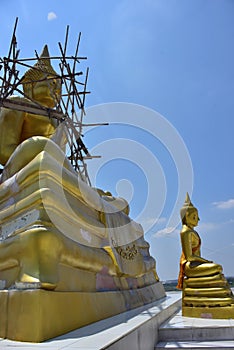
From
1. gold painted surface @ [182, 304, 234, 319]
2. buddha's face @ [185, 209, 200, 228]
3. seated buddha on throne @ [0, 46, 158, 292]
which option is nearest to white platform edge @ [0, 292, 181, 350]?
seated buddha on throne @ [0, 46, 158, 292]

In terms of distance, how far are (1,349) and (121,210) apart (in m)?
3.79

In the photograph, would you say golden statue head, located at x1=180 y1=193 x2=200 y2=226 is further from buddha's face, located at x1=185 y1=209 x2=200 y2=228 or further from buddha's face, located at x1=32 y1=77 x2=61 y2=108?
buddha's face, located at x1=32 y1=77 x2=61 y2=108

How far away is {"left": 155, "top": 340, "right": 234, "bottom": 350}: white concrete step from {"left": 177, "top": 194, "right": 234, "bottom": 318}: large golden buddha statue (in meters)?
0.95

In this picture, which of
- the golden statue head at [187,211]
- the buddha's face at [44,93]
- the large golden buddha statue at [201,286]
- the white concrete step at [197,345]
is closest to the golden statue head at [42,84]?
the buddha's face at [44,93]

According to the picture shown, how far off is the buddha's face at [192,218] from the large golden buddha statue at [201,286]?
20cm

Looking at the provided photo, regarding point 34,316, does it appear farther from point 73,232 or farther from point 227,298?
point 227,298

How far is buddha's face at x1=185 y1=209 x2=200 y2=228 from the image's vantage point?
5.89 metres

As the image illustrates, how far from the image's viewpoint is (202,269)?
5129 mm

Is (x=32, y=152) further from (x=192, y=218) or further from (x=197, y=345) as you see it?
(x=192, y=218)

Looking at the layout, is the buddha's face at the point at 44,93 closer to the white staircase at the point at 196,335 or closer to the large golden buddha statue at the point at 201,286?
the large golden buddha statue at the point at 201,286

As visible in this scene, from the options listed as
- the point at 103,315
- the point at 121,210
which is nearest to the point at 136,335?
the point at 103,315

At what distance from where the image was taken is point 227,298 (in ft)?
15.8

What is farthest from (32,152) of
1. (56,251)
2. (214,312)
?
(214,312)

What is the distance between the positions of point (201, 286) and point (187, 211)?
1385 millimetres
